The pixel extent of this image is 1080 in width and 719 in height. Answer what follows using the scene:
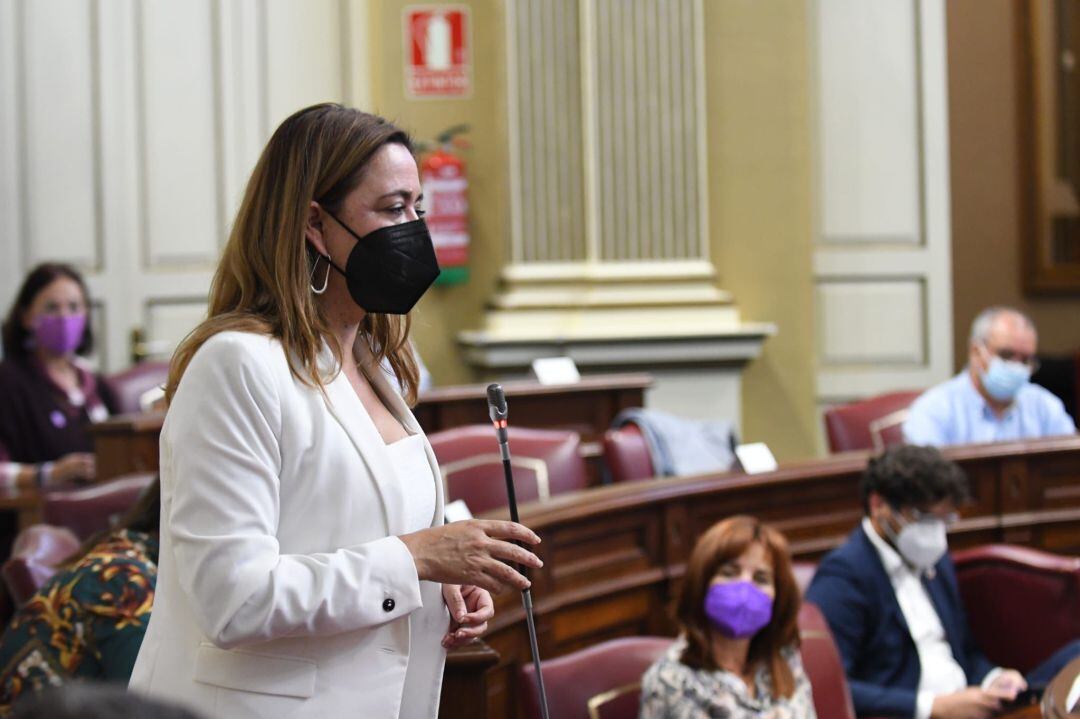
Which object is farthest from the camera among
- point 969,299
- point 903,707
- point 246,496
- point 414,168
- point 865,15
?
point 969,299

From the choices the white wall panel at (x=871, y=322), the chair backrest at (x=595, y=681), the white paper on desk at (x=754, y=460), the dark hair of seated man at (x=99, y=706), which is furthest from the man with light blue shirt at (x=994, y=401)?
the dark hair of seated man at (x=99, y=706)

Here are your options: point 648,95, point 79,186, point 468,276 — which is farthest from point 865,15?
point 79,186

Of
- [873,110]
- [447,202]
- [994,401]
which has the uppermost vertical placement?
[873,110]

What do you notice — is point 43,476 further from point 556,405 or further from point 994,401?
point 994,401

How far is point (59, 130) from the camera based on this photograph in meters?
6.64

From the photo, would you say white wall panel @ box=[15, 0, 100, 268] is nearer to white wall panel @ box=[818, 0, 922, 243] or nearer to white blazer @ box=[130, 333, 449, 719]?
white wall panel @ box=[818, 0, 922, 243]

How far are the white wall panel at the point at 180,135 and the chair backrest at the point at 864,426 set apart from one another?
2972 mm

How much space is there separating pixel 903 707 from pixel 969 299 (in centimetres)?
520

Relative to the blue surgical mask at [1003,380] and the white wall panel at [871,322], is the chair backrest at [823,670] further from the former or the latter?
the white wall panel at [871,322]

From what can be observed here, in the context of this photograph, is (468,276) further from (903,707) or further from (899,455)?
(903,707)

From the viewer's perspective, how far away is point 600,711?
2.76 meters

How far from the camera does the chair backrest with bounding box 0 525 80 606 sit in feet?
8.87

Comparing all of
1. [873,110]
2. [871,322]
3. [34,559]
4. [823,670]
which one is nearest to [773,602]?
[823,670]

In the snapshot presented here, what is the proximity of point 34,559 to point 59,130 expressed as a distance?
427 centimetres
